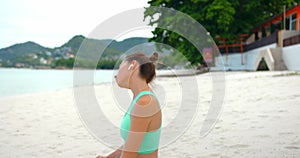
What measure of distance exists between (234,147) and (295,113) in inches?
81.3

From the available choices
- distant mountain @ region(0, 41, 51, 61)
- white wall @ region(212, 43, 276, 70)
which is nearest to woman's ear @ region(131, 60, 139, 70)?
white wall @ region(212, 43, 276, 70)

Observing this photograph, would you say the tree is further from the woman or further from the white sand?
the woman

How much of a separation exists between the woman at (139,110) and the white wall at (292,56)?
16.0 meters

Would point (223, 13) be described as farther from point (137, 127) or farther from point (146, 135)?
point (137, 127)

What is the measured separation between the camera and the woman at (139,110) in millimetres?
1864

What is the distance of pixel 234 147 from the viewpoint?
13.2ft

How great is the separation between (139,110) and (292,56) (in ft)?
56.1

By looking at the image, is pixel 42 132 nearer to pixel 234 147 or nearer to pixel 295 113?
pixel 234 147

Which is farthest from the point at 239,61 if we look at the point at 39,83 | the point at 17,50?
the point at 17,50

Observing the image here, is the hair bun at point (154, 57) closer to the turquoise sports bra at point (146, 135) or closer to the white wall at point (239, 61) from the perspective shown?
the turquoise sports bra at point (146, 135)

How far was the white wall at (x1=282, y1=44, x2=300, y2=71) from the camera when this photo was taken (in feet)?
53.1

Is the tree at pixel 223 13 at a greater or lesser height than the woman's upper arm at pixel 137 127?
greater

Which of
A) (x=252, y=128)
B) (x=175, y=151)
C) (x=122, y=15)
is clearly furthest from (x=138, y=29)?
(x=252, y=128)

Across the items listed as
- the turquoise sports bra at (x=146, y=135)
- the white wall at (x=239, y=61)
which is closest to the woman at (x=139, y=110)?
the turquoise sports bra at (x=146, y=135)
